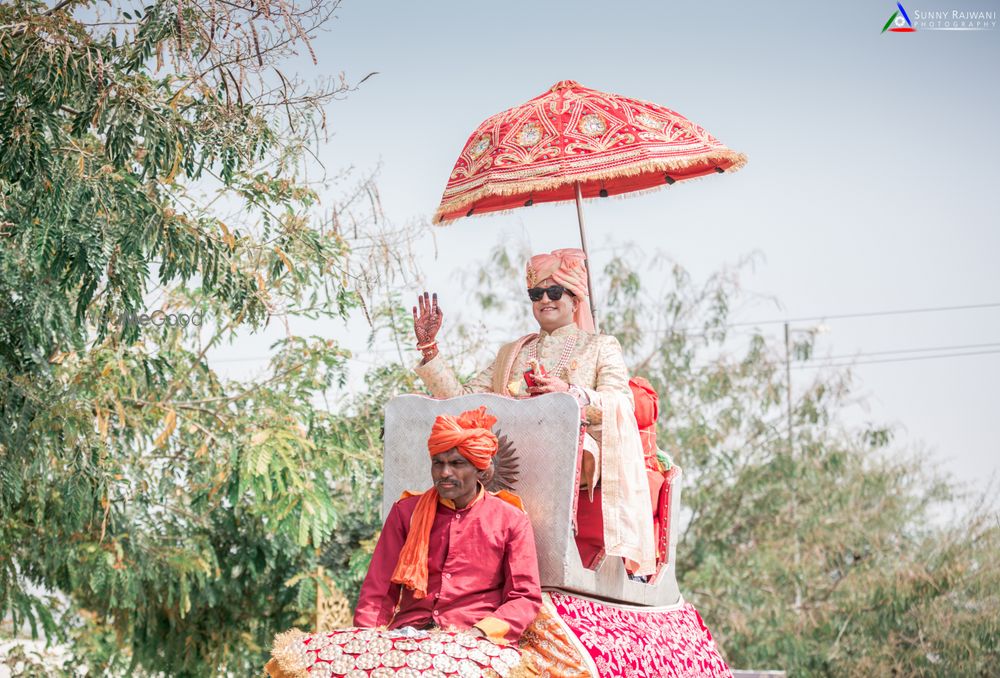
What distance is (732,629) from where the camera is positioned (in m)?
12.9

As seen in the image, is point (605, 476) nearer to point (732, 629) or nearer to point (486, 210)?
point (486, 210)

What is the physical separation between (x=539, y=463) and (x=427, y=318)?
2.47 ft

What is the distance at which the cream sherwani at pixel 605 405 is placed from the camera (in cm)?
468

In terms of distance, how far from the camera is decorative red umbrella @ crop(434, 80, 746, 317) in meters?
5.24

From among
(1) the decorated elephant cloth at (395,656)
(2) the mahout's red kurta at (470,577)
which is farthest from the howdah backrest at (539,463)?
(1) the decorated elephant cloth at (395,656)

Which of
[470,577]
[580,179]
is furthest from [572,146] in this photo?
[470,577]

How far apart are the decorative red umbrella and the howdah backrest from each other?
1085 millimetres

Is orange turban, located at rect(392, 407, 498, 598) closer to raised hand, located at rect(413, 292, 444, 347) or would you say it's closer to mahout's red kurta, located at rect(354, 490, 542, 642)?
mahout's red kurta, located at rect(354, 490, 542, 642)

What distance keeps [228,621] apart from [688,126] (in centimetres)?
668

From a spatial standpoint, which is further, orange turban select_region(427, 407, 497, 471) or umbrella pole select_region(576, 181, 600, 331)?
umbrella pole select_region(576, 181, 600, 331)

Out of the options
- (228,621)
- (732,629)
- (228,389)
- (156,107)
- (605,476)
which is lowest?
(732,629)

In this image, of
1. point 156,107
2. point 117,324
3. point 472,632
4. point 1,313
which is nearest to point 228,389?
point 117,324

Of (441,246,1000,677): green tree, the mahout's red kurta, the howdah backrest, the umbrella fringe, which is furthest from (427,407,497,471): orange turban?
(441,246,1000,677): green tree

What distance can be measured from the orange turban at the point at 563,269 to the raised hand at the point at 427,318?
0.49m
